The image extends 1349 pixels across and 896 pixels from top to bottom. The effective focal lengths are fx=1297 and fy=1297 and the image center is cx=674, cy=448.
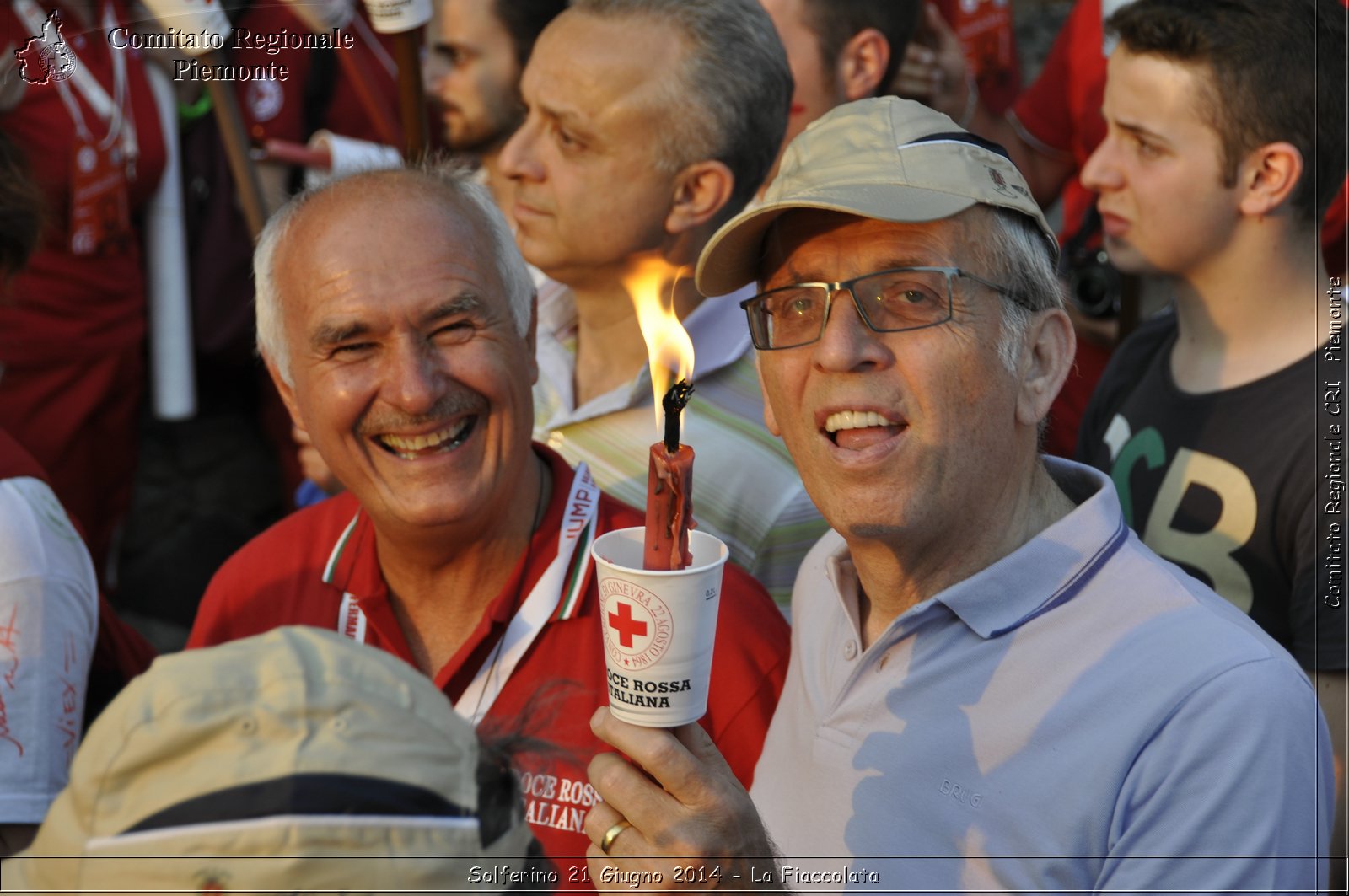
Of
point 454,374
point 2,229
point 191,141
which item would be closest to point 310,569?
point 454,374

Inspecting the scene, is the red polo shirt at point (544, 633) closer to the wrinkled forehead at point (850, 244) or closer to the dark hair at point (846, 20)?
the wrinkled forehead at point (850, 244)

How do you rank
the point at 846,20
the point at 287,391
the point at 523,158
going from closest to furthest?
the point at 287,391
the point at 523,158
the point at 846,20

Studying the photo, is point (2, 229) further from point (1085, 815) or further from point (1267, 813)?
point (1267, 813)

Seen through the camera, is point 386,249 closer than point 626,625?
No

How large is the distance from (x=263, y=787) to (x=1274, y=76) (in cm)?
278

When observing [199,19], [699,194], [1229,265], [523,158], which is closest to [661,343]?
[699,194]

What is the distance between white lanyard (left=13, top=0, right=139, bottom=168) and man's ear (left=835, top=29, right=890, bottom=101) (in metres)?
2.54

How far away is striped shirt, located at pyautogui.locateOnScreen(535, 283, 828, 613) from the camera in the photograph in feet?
9.69

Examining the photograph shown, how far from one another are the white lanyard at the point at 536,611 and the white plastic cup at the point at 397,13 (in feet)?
6.08

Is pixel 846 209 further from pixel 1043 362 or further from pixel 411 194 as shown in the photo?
pixel 411 194

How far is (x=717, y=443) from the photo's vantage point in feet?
9.95

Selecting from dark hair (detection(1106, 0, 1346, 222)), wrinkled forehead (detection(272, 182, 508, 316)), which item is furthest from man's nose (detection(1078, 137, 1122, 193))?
wrinkled forehead (detection(272, 182, 508, 316))

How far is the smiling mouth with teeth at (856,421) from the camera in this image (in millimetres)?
2035

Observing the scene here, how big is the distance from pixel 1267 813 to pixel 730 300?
1.94 meters
